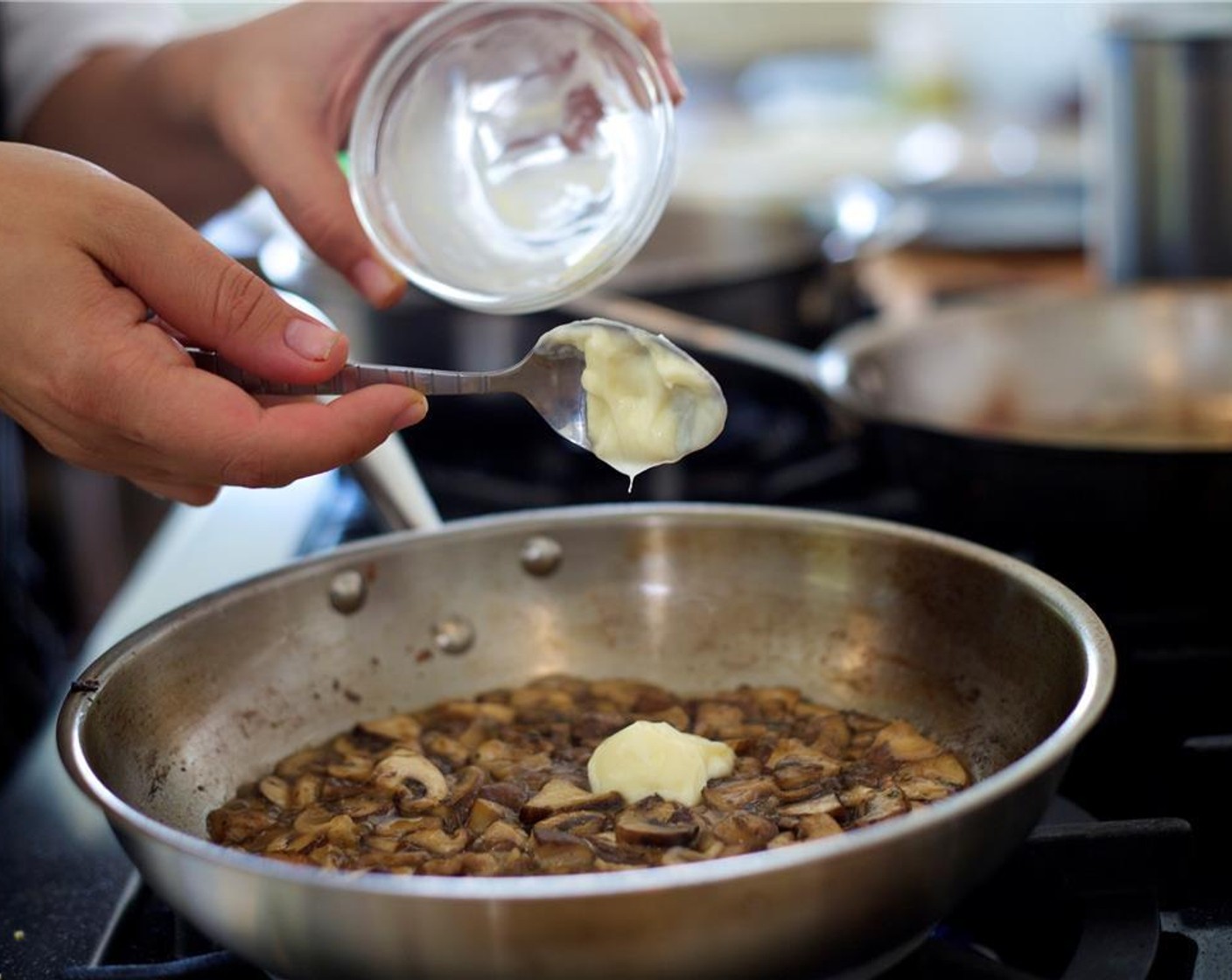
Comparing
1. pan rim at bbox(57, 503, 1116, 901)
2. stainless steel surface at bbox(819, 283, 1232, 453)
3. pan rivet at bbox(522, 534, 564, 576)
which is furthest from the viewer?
stainless steel surface at bbox(819, 283, 1232, 453)

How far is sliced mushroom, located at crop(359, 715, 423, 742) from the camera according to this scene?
1.08m

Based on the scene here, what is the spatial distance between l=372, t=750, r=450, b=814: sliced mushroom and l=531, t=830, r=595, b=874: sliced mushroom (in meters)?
0.12

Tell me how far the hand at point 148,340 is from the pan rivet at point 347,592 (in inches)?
8.7

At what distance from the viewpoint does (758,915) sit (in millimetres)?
640

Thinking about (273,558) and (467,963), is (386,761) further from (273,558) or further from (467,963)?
(273,558)

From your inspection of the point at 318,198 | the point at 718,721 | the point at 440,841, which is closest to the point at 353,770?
the point at 440,841

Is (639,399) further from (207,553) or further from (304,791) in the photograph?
(207,553)

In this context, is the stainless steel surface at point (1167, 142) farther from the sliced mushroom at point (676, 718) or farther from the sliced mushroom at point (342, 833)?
the sliced mushroom at point (342, 833)

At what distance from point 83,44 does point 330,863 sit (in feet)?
3.45

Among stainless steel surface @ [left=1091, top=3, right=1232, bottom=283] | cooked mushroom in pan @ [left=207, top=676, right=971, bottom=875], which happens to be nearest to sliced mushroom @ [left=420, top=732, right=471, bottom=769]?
cooked mushroom in pan @ [left=207, top=676, right=971, bottom=875]

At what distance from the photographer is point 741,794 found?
3.04ft

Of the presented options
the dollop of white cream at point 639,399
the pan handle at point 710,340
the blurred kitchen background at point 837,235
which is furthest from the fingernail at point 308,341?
the blurred kitchen background at point 837,235

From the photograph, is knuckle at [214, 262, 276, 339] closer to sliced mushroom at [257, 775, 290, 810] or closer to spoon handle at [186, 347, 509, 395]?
spoon handle at [186, 347, 509, 395]

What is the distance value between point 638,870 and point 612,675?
1.55ft
